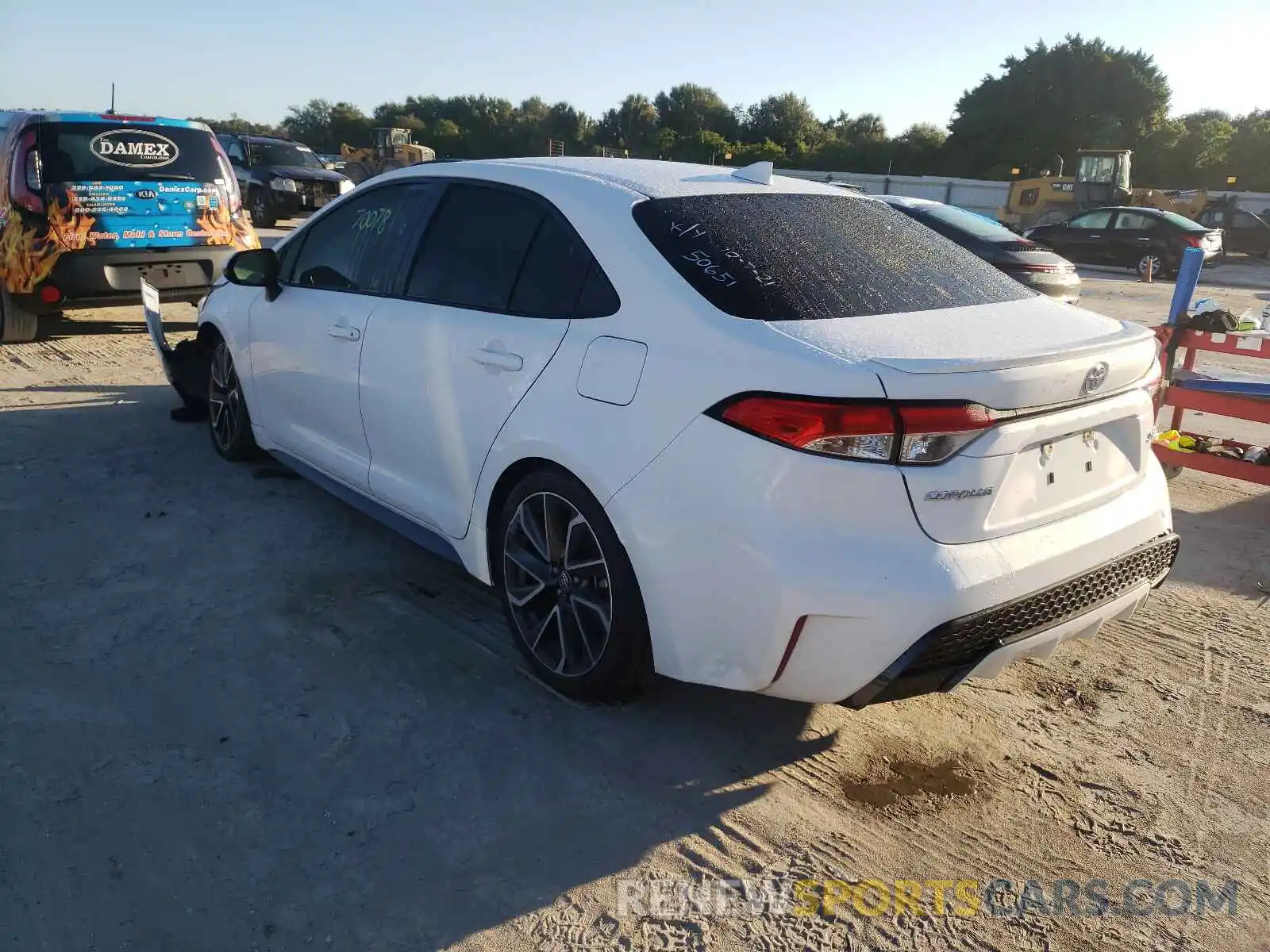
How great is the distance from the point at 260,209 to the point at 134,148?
12.0 meters

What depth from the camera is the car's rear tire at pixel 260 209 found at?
19.1 meters

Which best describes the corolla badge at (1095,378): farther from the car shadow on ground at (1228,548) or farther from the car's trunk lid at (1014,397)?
the car shadow on ground at (1228,548)

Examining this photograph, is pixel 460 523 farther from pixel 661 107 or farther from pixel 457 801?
pixel 661 107

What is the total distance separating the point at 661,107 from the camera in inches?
2741

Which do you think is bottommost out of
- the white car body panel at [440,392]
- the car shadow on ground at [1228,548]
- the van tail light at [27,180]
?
the car shadow on ground at [1228,548]

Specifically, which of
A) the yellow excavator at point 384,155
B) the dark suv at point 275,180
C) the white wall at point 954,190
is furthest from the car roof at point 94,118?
the white wall at point 954,190

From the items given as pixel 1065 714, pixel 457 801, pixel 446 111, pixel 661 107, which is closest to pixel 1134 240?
pixel 1065 714

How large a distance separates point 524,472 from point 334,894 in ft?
4.41

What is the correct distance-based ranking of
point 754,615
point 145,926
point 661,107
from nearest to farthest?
point 145,926, point 754,615, point 661,107

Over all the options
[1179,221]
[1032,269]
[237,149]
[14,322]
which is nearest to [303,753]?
[14,322]

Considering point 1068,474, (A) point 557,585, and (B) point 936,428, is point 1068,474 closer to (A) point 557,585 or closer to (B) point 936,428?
(B) point 936,428

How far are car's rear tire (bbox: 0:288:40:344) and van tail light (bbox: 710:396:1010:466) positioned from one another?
7609mm

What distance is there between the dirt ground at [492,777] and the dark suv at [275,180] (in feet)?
54.0

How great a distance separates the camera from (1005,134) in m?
55.2
